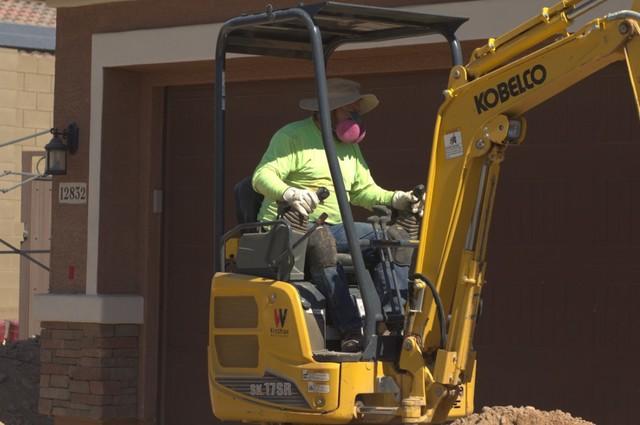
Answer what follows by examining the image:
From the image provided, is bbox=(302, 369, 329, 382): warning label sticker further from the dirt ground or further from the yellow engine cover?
the dirt ground

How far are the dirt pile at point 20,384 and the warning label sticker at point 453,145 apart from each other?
7.25 meters

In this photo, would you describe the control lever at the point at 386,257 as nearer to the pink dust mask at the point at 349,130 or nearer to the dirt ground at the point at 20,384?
the pink dust mask at the point at 349,130

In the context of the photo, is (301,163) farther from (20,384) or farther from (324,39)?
(20,384)

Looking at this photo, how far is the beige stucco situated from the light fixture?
24.1ft

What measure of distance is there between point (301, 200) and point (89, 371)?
544 centimetres

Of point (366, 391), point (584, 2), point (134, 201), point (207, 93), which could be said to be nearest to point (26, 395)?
point (134, 201)

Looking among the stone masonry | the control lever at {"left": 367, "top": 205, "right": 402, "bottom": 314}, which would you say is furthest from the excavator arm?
the stone masonry

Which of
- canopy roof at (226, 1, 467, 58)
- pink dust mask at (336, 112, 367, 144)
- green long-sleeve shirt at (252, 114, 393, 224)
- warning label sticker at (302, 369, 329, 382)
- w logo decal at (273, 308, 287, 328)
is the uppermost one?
canopy roof at (226, 1, 467, 58)

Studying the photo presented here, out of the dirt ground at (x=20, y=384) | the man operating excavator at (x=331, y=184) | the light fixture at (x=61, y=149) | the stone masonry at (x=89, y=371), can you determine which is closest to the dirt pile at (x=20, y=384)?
the dirt ground at (x=20, y=384)

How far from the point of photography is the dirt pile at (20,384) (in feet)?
45.2

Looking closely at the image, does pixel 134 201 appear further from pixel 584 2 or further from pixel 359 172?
pixel 584 2

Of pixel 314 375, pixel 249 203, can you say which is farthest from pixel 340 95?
pixel 314 375

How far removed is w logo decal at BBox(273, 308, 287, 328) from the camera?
7504 mm

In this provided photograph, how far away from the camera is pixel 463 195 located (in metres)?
7.42
